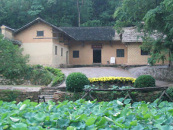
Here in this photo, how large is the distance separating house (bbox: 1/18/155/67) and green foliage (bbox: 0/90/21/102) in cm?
1269

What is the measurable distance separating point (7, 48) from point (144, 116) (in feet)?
37.0

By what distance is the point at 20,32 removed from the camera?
2591 centimetres

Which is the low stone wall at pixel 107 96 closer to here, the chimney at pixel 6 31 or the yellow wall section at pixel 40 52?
A: the yellow wall section at pixel 40 52

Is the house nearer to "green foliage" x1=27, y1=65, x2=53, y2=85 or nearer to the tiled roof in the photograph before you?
the tiled roof

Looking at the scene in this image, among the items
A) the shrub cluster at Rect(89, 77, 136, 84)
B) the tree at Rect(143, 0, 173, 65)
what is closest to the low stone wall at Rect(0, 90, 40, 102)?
the shrub cluster at Rect(89, 77, 136, 84)

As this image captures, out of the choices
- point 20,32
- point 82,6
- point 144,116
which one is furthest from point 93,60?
point 144,116

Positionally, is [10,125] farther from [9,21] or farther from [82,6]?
[82,6]

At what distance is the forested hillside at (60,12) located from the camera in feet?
123

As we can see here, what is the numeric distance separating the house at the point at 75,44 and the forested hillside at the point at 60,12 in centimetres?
1022

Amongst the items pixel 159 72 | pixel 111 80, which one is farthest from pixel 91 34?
pixel 111 80

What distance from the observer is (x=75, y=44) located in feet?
97.2

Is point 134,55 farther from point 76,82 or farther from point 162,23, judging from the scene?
point 76,82

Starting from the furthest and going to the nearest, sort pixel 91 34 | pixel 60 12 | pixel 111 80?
pixel 60 12 < pixel 91 34 < pixel 111 80

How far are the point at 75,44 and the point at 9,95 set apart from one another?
18.1m
